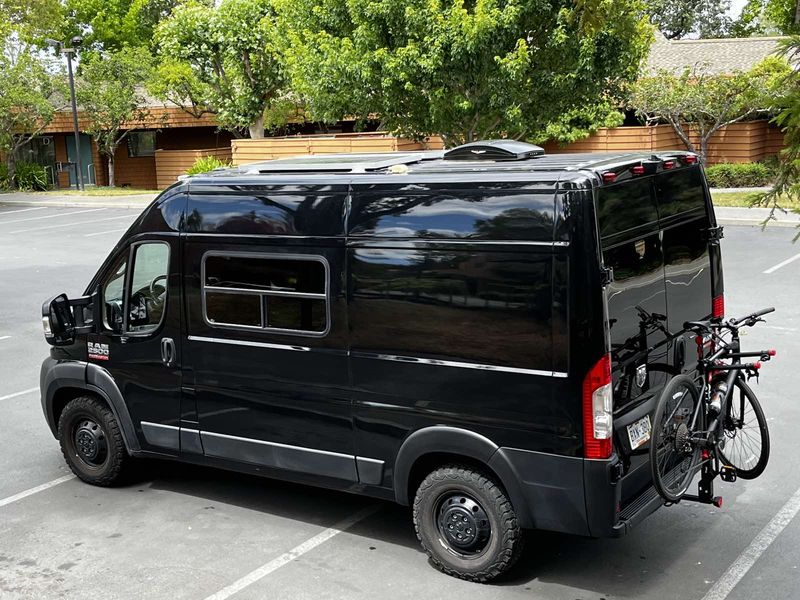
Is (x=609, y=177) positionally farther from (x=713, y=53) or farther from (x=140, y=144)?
(x=140, y=144)

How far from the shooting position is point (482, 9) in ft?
65.6

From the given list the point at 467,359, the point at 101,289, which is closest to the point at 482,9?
the point at 101,289

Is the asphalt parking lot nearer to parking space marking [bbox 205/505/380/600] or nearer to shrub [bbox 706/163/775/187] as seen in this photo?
parking space marking [bbox 205/505/380/600]

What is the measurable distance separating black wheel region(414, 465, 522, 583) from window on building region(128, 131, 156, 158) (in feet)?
136

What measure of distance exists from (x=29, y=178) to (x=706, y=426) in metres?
39.7

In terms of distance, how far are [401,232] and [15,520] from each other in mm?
3617

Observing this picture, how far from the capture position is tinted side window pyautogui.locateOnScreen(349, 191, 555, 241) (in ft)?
18.3

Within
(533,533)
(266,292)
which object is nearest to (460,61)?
(266,292)

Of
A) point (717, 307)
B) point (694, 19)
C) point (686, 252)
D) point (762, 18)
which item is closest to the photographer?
point (686, 252)

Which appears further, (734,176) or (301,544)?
(734,176)

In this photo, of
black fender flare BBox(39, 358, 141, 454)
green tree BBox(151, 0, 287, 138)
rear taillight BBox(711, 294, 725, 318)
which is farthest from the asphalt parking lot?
green tree BBox(151, 0, 287, 138)

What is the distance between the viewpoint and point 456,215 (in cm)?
587

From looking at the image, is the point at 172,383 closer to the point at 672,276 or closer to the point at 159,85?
the point at 672,276

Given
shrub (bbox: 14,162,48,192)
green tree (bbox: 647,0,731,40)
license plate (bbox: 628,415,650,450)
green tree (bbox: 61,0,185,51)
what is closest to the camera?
license plate (bbox: 628,415,650,450)
